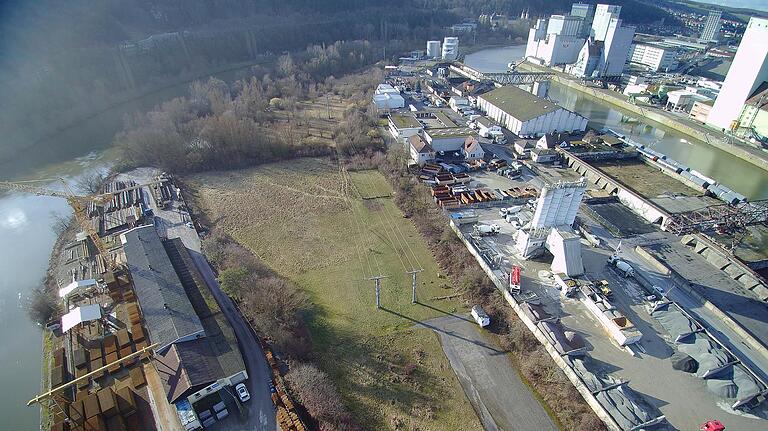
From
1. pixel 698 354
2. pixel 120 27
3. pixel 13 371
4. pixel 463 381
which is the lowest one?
pixel 13 371

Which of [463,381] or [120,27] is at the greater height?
[120,27]

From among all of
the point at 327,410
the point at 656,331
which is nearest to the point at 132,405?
the point at 327,410

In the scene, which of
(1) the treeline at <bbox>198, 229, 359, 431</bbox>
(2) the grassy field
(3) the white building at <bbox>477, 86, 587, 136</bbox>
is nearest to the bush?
(1) the treeline at <bbox>198, 229, 359, 431</bbox>

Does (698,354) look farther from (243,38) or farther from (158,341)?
(243,38)

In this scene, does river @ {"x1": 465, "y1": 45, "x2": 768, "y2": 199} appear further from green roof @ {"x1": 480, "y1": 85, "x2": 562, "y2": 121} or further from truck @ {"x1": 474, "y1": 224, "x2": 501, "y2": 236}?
truck @ {"x1": 474, "y1": 224, "x2": 501, "y2": 236}

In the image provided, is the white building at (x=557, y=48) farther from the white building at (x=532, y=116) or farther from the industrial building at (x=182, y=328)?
the industrial building at (x=182, y=328)

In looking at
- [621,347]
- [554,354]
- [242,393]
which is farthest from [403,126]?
[242,393]

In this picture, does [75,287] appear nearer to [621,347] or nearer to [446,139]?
[621,347]
